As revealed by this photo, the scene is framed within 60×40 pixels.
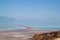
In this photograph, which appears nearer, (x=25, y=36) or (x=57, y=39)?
(x=57, y=39)

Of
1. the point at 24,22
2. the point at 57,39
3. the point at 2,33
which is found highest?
the point at 24,22

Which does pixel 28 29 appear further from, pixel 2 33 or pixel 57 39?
pixel 57 39

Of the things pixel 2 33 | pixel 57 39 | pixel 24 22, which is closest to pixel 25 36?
pixel 24 22

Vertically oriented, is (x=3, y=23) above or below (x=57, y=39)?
above

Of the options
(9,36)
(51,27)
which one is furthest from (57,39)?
(9,36)

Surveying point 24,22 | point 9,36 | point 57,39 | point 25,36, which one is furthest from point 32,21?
point 57,39

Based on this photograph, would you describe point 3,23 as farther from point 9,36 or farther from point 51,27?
point 51,27

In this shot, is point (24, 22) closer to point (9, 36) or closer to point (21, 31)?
point (21, 31)

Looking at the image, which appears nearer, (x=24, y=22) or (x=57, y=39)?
(x=57, y=39)
